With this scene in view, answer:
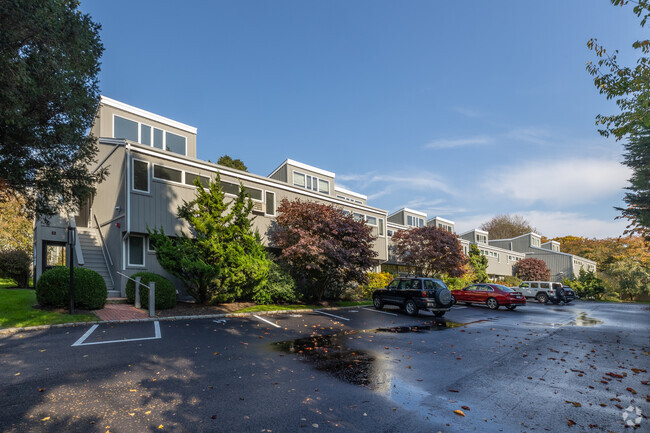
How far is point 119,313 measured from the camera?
1097 cm

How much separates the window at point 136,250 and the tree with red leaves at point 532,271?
152 ft

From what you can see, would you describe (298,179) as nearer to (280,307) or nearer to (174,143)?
(174,143)

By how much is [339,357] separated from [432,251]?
20.8 m

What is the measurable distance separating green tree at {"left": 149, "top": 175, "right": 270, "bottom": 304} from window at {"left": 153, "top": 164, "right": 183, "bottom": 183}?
146 cm

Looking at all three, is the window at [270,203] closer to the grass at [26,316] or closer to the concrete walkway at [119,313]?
the concrete walkway at [119,313]

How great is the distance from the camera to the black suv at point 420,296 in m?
14.6

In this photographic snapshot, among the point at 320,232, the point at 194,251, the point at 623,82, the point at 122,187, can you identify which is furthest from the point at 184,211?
the point at 623,82

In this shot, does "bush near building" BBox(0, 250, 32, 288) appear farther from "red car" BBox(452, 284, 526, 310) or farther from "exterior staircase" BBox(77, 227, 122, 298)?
"red car" BBox(452, 284, 526, 310)

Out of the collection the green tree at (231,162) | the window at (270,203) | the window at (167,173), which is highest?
the green tree at (231,162)

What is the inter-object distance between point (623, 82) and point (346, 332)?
31.6 ft

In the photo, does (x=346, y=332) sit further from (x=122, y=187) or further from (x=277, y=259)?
(x=122, y=187)

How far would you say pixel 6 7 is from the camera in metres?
6.89

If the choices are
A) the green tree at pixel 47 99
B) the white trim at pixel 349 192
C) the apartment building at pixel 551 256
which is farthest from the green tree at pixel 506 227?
the green tree at pixel 47 99

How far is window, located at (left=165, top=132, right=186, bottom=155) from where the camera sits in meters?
20.0
